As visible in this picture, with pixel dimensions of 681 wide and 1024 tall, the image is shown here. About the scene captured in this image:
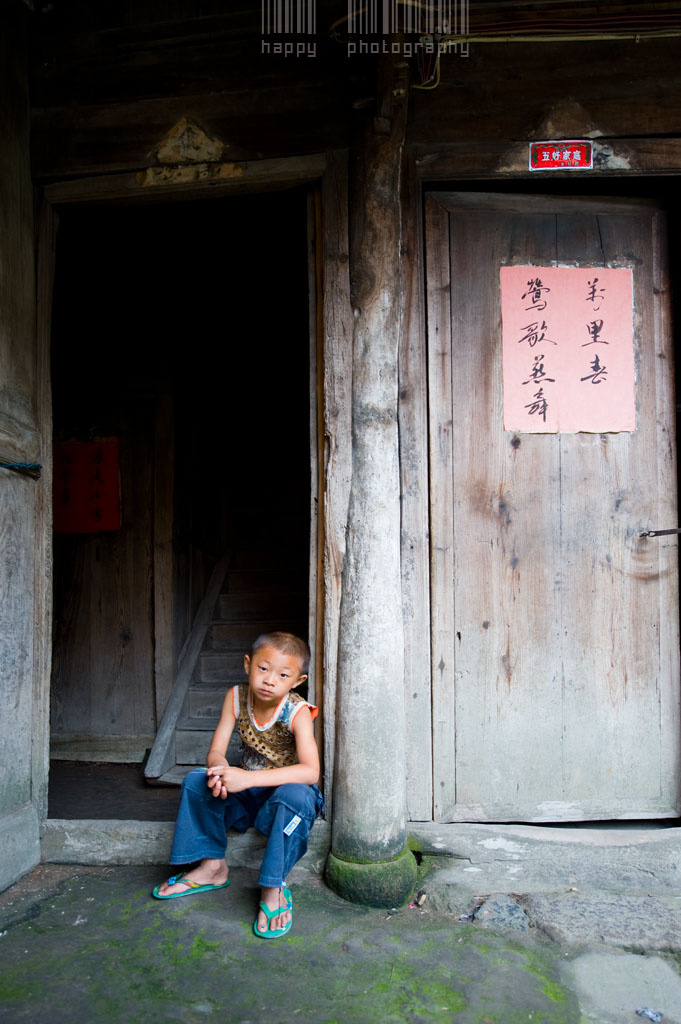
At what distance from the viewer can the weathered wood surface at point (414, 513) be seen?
112 inches

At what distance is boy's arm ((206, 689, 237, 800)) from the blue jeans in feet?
0.20

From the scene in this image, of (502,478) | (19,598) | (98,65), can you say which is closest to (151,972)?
(19,598)

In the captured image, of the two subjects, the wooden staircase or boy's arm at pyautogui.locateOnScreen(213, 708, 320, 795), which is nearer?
boy's arm at pyautogui.locateOnScreen(213, 708, 320, 795)

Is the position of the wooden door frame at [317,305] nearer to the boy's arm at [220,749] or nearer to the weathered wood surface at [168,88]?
the weathered wood surface at [168,88]

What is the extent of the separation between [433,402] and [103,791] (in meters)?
2.89

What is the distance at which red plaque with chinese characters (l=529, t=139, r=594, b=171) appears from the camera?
284 centimetres

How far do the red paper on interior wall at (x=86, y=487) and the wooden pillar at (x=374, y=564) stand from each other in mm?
2807

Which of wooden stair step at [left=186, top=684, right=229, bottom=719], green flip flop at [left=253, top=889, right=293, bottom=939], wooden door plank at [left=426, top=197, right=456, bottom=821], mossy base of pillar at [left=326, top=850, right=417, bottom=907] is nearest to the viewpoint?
green flip flop at [left=253, top=889, right=293, bottom=939]

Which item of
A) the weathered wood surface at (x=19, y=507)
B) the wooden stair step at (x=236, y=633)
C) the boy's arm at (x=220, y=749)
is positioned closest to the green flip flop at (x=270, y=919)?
the boy's arm at (x=220, y=749)

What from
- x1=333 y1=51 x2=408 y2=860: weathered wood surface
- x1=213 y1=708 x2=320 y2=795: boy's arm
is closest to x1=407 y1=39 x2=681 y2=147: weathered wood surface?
x1=333 y1=51 x2=408 y2=860: weathered wood surface

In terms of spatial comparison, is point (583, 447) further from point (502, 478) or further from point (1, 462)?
point (1, 462)

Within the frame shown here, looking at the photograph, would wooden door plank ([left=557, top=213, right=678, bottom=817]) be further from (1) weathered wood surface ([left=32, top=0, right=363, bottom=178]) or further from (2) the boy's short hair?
(1) weathered wood surface ([left=32, top=0, right=363, bottom=178])

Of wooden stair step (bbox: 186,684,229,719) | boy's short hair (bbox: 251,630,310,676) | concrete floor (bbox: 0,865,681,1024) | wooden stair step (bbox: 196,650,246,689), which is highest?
boy's short hair (bbox: 251,630,310,676)

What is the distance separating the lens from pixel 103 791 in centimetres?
407
